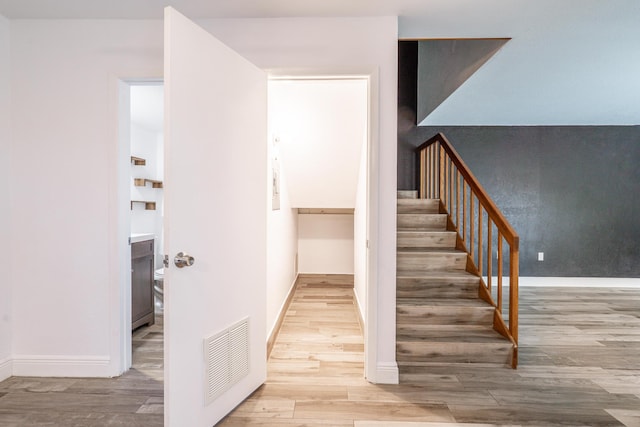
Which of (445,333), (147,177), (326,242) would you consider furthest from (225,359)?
(147,177)

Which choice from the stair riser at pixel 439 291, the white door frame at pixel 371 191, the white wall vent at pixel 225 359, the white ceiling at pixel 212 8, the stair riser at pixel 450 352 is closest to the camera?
the white wall vent at pixel 225 359

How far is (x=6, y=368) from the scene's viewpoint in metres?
2.23

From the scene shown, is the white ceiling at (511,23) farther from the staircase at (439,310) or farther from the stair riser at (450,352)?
the stair riser at (450,352)

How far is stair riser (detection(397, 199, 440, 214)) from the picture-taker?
412 centimetres

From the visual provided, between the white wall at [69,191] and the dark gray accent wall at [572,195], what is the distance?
15.5ft

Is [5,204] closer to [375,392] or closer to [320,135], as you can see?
[320,135]

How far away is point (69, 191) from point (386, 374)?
2383 millimetres

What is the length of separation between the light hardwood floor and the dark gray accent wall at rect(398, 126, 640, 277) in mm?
2100

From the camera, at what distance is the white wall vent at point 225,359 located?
1.74 m

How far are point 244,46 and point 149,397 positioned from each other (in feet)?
7.34

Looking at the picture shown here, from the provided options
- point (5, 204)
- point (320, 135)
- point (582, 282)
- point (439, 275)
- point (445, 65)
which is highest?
point (445, 65)

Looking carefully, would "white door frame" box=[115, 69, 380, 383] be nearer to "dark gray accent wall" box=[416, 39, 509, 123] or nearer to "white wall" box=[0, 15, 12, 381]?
"white wall" box=[0, 15, 12, 381]

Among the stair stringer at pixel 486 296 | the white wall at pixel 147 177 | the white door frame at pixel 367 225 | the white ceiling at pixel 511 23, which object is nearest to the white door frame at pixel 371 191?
the white door frame at pixel 367 225

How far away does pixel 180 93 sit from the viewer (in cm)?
154
